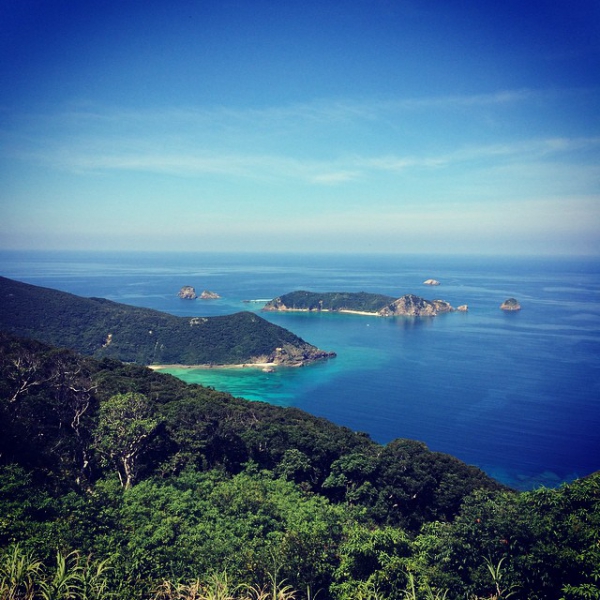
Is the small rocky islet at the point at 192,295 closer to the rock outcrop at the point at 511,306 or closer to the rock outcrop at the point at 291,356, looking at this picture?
the rock outcrop at the point at 291,356

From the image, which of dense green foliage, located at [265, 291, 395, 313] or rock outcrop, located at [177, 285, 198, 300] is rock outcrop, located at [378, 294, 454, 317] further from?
rock outcrop, located at [177, 285, 198, 300]

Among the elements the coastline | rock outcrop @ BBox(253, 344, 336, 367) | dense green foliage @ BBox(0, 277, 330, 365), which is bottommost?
the coastline

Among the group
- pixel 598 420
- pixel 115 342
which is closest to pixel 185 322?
pixel 115 342

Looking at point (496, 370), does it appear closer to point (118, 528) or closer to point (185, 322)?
point (185, 322)

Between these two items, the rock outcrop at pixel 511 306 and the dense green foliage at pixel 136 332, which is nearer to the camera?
the dense green foliage at pixel 136 332

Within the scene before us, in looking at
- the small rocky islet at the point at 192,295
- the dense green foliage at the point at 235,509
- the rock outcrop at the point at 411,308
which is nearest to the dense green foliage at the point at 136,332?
the dense green foliage at the point at 235,509

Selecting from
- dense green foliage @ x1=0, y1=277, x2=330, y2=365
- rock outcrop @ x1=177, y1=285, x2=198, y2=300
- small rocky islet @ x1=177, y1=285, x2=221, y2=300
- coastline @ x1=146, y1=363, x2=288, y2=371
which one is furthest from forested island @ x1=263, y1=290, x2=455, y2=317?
coastline @ x1=146, y1=363, x2=288, y2=371
